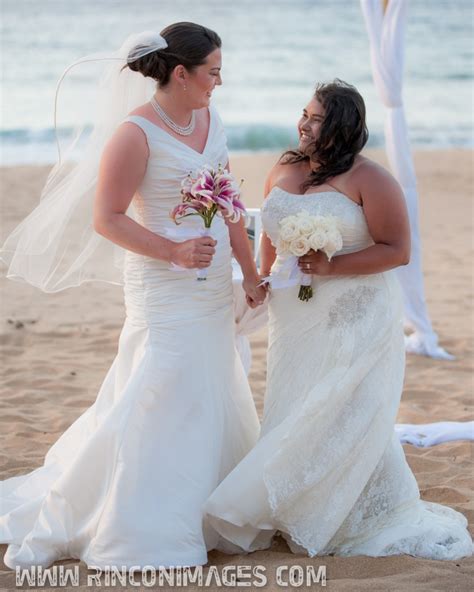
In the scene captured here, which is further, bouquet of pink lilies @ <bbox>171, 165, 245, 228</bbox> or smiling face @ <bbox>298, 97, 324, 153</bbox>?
smiling face @ <bbox>298, 97, 324, 153</bbox>

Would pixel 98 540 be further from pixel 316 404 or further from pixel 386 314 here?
pixel 386 314

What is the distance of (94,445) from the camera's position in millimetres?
4270

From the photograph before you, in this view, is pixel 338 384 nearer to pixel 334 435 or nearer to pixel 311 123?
pixel 334 435

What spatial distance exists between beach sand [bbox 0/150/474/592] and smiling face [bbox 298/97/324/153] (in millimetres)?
1731

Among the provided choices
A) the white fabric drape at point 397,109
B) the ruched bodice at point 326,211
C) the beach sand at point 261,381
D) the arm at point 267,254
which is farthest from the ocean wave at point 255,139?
the ruched bodice at point 326,211

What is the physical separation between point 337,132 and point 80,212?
1.32m

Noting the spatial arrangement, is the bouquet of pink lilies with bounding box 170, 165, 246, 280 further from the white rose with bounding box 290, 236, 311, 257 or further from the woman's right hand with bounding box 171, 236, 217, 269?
the white rose with bounding box 290, 236, 311, 257

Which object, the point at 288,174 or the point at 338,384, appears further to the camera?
the point at 288,174

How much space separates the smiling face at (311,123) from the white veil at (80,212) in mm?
738

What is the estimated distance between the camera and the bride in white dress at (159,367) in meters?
4.15

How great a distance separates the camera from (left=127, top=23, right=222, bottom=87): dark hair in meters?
4.16

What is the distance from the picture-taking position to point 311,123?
4.25 m

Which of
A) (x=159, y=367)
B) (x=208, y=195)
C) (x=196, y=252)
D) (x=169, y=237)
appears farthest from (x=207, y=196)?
(x=159, y=367)

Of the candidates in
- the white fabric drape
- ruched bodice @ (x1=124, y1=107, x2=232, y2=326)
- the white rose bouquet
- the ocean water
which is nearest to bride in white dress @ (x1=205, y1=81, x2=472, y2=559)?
the white rose bouquet
